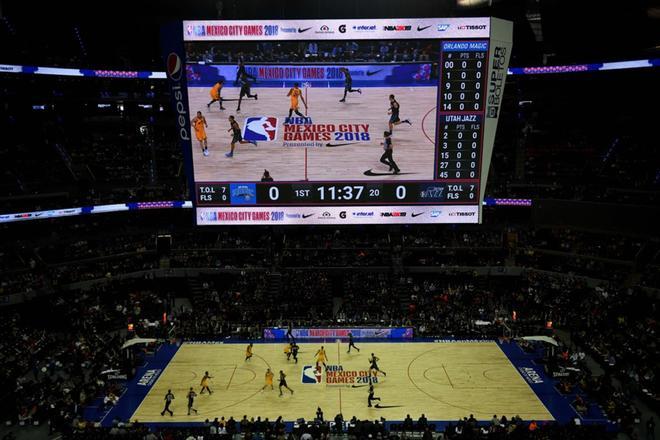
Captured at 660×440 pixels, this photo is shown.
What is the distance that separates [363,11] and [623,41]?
21510mm

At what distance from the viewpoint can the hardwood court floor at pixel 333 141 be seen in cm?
2862

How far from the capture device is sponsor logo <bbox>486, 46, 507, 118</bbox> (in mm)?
28094

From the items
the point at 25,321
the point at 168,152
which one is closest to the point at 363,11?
the point at 168,152

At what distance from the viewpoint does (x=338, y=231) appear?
40281 millimetres

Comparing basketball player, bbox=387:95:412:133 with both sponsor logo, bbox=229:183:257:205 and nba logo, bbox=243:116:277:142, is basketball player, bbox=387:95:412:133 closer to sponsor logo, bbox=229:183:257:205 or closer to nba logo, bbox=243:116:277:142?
nba logo, bbox=243:116:277:142

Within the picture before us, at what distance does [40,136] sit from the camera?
43750 mm

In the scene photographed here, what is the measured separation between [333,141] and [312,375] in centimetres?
1262

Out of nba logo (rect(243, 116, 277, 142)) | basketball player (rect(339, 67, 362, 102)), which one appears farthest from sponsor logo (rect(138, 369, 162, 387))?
basketball player (rect(339, 67, 362, 102))

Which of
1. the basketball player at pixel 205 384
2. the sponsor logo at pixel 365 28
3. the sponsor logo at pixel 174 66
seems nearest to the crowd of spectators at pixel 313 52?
the sponsor logo at pixel 365 28

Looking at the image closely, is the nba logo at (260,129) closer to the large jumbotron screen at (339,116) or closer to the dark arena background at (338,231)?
the large jumbotron screen at (339,116)

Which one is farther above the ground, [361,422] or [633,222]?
[633,222]

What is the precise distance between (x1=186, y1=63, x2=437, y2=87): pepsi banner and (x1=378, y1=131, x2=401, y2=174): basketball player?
2827 mm

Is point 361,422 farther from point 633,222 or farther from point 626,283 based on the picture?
point 633,222

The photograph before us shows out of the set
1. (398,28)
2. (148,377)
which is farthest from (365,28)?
(148,377)
